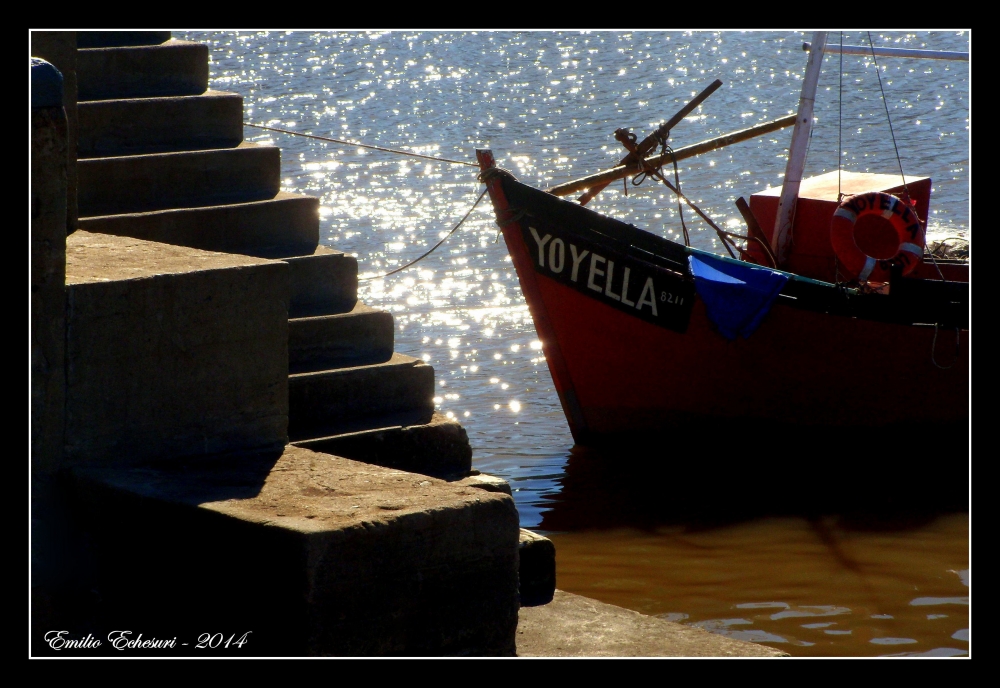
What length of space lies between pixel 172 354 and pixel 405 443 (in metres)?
1.22

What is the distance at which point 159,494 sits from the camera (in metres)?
3.17

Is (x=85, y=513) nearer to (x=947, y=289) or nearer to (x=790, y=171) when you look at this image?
(x=947, y=289)

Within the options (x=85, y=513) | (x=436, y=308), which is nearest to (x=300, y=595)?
(x=85, y=513)

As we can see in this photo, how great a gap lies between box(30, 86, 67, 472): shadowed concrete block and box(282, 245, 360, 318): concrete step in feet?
5.37

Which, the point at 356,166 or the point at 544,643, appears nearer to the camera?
the point at 544,643

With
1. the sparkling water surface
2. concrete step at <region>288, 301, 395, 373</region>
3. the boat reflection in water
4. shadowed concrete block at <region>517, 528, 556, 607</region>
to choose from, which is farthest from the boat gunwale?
shadowed concrete block at <region>517, 528, 556, 607</region>

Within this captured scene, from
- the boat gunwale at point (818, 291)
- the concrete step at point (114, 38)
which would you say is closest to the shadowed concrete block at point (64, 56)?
the concrete step at point (114, 38)

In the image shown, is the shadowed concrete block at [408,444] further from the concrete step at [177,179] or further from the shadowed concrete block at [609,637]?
the concrete step at [177,179]

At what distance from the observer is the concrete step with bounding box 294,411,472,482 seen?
4.32m

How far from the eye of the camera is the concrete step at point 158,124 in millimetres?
5246

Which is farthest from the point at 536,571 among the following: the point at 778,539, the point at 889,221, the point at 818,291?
the point at 889,221

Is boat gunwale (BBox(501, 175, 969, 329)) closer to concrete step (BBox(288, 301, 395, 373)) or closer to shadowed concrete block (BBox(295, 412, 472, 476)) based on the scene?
concrete step (BBox(288, 301, 395, 373))

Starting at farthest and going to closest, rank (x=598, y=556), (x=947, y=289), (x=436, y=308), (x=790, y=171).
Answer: (x=436, y=308)
(x=790, y=171)
(x=947, y=289)
(x=598, y=556)

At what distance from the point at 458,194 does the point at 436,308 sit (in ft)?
15.2
